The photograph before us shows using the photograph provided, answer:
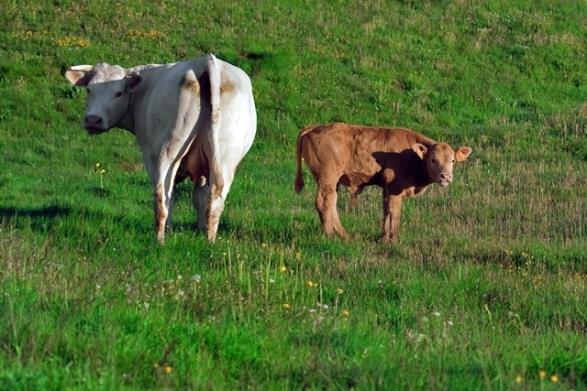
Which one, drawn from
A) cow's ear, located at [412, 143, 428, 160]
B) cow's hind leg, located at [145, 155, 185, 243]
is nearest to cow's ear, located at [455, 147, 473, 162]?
cow's ear, located at [412, 143, 428, 160]

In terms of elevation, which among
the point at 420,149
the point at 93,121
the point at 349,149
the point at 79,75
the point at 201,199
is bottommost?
the point at 201,199

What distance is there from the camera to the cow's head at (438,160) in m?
13.8

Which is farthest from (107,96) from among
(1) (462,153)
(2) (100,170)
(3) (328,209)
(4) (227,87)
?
(2) (100,170)

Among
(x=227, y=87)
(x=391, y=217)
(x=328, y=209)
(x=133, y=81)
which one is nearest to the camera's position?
(x=227, y=87)

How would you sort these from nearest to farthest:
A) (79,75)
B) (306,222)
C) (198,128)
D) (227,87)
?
(198,128)
(227,87)
(79,75)
(306,222)

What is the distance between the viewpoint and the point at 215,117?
11195mm

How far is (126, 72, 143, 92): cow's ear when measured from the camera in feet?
40.0

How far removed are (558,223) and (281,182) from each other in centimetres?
472

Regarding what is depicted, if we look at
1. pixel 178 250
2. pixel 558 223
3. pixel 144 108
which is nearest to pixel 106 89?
pixel 144 108

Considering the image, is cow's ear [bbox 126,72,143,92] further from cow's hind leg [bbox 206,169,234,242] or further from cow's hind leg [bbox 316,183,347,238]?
cow's hind leg [bbox 316,183,347,238]

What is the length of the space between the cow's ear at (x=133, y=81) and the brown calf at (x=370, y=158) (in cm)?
283

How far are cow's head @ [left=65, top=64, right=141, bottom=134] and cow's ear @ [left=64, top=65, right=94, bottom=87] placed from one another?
12 mm

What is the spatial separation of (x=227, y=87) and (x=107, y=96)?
1566mm

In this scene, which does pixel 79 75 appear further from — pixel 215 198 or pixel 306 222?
pixel 306 222
